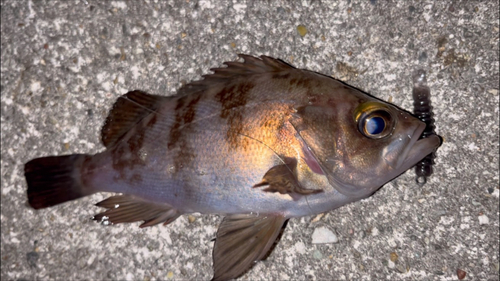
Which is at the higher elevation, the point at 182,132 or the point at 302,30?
the point at 302,30

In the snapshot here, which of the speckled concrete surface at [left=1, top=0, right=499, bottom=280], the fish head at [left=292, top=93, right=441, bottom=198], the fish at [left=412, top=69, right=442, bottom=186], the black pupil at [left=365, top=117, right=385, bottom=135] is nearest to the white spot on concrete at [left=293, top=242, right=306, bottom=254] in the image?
the speckled concrete surface at [left=1, top=0, right=499, bottom=280]

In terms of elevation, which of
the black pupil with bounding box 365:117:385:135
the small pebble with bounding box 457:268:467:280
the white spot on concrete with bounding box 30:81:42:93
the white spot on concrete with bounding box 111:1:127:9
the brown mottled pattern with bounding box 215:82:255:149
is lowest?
the small pebble with bounding box 457:268:467:280

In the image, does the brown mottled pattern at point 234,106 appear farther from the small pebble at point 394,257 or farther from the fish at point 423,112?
the small pebble at point 394,257

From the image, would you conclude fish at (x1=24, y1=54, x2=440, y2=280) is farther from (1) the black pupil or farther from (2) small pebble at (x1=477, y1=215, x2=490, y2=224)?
(2) small pebble at (x1=477, y1=215, x2=490, y2=224)

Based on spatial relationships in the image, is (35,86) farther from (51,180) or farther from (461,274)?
(461,274)

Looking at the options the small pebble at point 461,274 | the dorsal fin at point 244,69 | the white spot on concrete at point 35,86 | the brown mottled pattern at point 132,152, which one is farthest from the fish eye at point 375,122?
the white spot on concrete at point 35,86

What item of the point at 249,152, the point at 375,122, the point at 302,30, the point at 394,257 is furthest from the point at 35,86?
the point at 394,257

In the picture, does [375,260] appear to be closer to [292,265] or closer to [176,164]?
[292,265]
